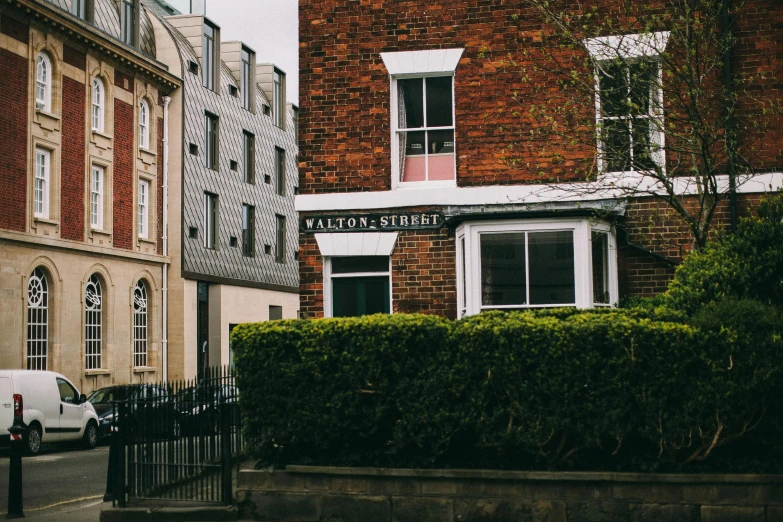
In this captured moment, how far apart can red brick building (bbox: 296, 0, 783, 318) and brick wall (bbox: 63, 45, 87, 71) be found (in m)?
19.0

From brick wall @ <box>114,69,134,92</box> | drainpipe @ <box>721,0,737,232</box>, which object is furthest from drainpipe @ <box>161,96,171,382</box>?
drainpipe @ <box>721,0,737,232</box>

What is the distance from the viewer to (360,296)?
15.8 m

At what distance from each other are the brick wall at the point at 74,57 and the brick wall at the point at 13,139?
94.1 inches

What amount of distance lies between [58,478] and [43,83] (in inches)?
723

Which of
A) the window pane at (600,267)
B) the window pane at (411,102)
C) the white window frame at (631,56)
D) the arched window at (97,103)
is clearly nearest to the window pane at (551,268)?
the window pane at (600,267)

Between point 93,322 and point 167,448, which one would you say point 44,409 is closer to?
point 93,322

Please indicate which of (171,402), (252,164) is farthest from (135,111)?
(171,402)

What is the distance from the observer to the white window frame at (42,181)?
101 feet

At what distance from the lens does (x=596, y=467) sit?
1016 centimetres

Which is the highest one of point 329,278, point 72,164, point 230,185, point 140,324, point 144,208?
point 230,185

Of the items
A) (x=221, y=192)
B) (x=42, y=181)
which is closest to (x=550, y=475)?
(x=42, y=181)

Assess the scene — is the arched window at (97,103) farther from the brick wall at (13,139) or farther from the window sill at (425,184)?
the window sill at (425,184)

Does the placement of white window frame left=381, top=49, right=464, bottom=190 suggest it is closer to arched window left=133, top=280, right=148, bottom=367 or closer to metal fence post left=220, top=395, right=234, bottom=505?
metal fence post left=220, top=395, right=234, bottom=505

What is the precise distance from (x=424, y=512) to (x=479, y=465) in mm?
751
